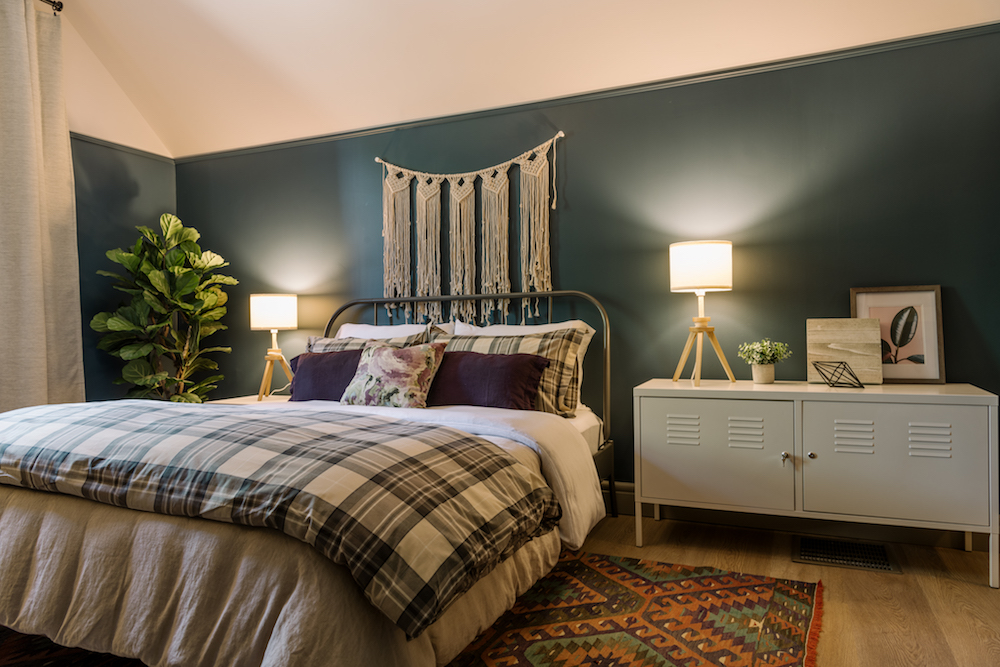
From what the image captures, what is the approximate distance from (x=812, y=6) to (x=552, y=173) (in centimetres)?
134

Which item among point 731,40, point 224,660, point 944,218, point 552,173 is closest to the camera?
point 224,660

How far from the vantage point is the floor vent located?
2420 mm

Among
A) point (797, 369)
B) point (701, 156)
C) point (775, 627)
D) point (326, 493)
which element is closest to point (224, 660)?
point (326, 493)

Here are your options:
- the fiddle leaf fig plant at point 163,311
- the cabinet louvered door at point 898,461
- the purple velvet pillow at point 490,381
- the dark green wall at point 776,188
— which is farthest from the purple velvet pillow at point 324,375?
the cabinet louvered door at point 898,461

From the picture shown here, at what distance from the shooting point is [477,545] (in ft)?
5.02

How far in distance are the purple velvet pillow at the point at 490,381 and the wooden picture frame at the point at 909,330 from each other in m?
1.44

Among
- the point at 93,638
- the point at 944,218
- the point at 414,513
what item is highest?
the point at 944,218

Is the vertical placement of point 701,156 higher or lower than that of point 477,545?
higher

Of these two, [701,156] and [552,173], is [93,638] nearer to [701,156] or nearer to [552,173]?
[552,173]

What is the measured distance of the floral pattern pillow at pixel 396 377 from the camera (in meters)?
2.68

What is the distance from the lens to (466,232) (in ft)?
11.6

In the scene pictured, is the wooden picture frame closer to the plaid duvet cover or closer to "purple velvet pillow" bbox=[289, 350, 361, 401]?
the plaid duvet cover

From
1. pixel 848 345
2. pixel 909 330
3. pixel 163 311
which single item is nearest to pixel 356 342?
pixel 163 311

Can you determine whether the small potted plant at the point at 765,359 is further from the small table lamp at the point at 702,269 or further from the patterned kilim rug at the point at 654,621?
the patterned kilim rug at the point at 654,621
